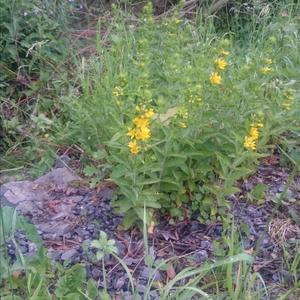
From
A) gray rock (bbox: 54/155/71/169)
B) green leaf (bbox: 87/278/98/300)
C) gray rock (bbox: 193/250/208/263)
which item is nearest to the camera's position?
green leaf (bbox: 87/278/98/300)

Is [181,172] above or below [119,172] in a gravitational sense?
below

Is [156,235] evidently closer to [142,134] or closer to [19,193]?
[142,134]

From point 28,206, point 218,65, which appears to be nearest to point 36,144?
point 28,206

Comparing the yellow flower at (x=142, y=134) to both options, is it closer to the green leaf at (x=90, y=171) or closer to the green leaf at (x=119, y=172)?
the green leaf at (x=119, y=172)

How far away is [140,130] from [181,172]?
0.36 m

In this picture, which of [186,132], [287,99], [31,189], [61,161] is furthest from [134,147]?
[61,161]

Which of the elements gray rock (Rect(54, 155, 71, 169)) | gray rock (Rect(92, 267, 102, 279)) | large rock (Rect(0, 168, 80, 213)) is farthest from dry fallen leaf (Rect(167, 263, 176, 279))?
gray rock (Rect(54, 155, 71, 169))

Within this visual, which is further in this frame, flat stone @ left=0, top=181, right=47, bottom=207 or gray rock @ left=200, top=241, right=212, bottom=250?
flat stone @ left=0, top=181, right=47, bottom=207

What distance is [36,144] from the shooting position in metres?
3.33

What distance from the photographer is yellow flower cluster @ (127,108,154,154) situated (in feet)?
7.10

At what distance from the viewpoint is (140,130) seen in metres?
2.18

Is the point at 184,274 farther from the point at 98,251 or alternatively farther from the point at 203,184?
the point at 203,184

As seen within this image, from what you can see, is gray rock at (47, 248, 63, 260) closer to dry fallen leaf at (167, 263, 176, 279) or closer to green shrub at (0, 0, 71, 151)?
dry fallen leaf at (167, 263, 176, 279)

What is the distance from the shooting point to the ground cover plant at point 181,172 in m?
2.14
